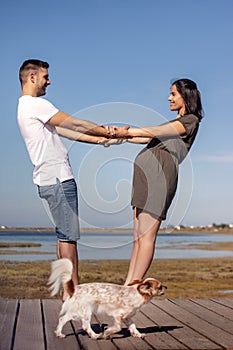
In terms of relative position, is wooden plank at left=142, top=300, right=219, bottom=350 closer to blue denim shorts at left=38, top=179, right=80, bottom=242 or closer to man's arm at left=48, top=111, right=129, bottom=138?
blue denim shorts at left=38, top=179, right=80, bottom=242

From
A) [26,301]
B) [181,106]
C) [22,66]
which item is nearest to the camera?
[22,66]

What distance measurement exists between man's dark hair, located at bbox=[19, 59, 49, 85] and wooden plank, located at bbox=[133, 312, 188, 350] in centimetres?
171

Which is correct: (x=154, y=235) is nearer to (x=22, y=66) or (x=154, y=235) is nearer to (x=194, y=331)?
(x=194, y=331)

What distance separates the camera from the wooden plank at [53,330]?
3.43 metres

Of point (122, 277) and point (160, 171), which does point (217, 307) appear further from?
point (122, 277)

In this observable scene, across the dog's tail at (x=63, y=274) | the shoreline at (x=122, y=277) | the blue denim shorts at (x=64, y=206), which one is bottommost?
the shoreline at (x=122, y=277)

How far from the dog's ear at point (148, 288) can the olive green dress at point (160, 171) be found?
552 millimetres

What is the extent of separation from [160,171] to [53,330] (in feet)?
3.89

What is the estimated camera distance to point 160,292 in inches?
140

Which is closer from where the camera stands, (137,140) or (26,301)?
(137,140)

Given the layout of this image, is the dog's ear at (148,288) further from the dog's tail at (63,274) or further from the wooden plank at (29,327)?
the wooden plank at (29,327)

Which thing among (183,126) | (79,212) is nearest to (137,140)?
(183,126)

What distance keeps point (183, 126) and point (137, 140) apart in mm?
445

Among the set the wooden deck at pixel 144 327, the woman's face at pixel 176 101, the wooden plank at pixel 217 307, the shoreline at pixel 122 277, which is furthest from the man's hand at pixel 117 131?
the shoreline at pixel 122 277
